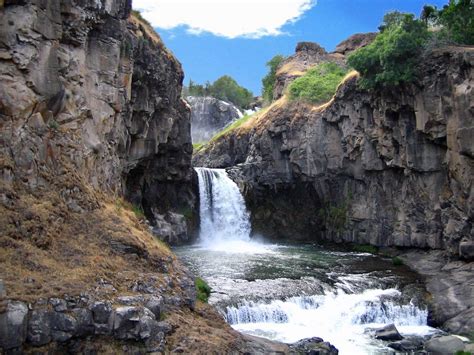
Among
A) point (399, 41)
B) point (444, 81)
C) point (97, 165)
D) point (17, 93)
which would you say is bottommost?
point (97, 165)

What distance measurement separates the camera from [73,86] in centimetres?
1895

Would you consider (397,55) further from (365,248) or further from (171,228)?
(171,228)

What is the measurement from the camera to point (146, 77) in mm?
31125

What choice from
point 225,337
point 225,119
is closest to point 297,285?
point 225,337

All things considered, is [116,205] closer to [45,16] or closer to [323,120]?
[45,16]

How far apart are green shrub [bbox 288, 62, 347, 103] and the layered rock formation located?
152cm

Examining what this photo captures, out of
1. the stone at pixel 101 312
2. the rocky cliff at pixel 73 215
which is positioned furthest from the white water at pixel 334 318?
the stone at pixel 101 312

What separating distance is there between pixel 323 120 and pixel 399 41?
1120 cm

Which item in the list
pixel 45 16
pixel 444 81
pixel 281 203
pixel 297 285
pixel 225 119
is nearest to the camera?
pixel 45 16

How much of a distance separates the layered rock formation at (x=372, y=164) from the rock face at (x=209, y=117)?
26.6 m

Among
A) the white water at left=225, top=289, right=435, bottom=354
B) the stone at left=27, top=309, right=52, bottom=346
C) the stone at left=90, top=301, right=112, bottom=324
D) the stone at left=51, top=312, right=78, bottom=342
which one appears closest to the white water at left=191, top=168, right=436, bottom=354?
the white water at left=225, top=289, right=435, bottom=354

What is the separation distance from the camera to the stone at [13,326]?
11.8 metres

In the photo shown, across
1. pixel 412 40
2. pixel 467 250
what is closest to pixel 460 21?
pixel 412 40

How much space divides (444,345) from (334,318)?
189 inches
